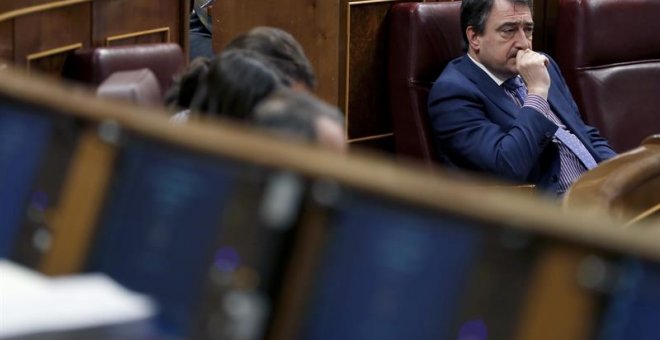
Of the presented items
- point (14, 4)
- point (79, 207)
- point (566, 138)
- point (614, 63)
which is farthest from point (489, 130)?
point (79, 207)

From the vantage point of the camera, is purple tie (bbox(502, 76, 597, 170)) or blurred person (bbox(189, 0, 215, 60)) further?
blurred person (bbox(189, 0, 215, 60))

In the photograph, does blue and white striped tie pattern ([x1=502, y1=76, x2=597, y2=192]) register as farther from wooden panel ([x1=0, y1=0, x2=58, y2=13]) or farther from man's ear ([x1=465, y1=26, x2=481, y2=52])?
wooden panel ([x1=0, y1=0, x2=58, y2=13])

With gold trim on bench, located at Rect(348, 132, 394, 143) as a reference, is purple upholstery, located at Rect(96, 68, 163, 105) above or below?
above

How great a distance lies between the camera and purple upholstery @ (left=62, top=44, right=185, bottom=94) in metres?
2.24

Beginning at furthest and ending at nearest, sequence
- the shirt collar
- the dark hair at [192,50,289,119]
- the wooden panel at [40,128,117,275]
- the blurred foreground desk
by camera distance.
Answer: the shirt collar, the dark hair at [192,50,289,119], the wooden panel at [40,128,117,275], the blurred foreground desk

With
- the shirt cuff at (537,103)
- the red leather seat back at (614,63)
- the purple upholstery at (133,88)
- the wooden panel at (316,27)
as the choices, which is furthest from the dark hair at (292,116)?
the red leather seat back at (614,63)

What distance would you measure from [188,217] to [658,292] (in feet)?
0.98

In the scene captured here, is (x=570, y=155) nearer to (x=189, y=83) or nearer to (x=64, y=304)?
(x=189, y=83)

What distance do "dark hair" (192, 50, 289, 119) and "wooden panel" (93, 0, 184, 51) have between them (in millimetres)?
1103

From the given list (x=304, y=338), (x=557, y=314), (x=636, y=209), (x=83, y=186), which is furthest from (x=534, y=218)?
(x=636, y=209)

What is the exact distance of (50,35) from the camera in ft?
7.52

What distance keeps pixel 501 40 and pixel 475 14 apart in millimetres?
80

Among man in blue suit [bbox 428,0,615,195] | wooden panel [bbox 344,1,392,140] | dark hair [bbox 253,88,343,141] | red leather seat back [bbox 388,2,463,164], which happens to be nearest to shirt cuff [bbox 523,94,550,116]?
man in blue suit [bbox 428,0,615,195]

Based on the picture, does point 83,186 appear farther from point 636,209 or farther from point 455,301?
point 636,209
